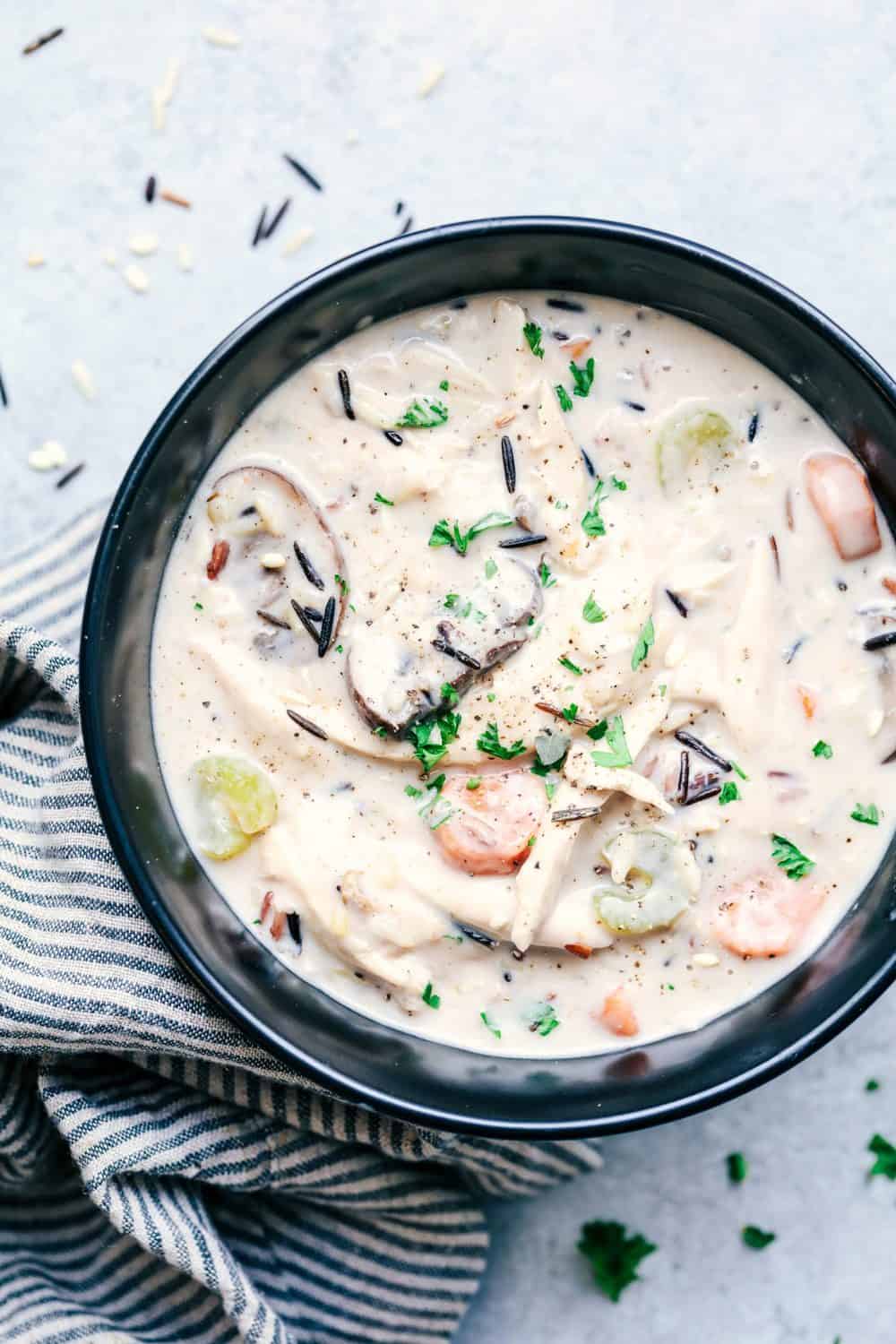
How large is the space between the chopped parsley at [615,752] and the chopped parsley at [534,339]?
0.79 m

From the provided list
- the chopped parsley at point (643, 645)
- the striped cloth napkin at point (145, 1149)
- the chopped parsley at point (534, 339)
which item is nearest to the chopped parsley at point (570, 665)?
the chopped parsley at point (643, 645)

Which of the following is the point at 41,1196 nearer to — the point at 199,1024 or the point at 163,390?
the point at 199,1024

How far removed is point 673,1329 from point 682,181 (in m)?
2.88

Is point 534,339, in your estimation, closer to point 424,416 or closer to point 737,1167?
point 424,416

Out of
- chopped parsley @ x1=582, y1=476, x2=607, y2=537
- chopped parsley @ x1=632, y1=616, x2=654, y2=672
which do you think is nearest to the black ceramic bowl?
chopped parsley @ x1=582, y1=476, x2=607, y2=537

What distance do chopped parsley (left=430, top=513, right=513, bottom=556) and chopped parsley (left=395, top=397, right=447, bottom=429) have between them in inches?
8.2

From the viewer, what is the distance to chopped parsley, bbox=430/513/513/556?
2926 millimetres

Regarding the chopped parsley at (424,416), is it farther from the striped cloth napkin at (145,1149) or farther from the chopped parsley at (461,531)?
the striped cloth napkin at (145,1149)

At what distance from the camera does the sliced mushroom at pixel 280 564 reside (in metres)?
2.96

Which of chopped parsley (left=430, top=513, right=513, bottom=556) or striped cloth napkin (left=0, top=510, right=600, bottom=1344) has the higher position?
chopped parsley (left=430, top=513, right=513, bottom=556)

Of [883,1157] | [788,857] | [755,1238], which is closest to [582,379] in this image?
[788,857]

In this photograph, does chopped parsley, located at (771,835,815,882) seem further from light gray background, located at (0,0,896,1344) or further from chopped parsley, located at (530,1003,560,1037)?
light gray background, located at (0,0,896,1344)

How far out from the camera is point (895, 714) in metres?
2.95

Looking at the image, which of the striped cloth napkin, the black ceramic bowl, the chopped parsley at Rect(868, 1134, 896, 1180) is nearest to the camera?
the black ceramic bowl
